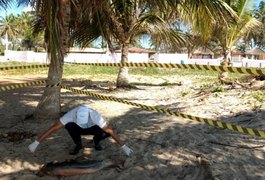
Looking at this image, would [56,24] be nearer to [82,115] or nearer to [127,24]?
[82,115]

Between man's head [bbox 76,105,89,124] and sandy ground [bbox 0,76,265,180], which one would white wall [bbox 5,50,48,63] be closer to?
sandy ground [bbox 0,76,265,180]

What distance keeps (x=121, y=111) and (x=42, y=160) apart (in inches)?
134

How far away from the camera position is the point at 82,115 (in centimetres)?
579

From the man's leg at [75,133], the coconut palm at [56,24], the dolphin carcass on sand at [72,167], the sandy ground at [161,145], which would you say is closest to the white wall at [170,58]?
the sandy ground at [161,145]

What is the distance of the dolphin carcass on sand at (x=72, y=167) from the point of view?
5.47 m

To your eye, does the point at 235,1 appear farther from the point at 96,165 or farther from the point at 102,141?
the point at 96,165

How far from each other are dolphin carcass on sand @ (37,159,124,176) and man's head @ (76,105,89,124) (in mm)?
583

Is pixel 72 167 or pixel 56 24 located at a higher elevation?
pixel 56 24

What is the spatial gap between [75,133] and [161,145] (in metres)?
1.36

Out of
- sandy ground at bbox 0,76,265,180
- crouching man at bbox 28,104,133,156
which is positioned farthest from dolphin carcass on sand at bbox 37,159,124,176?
crouching man at bbox 28,104,133,156

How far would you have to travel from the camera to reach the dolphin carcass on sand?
547 centimetres

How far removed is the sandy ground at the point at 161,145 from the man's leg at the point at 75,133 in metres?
0.13

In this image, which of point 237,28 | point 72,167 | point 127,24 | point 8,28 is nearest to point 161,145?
Result: point 72,167

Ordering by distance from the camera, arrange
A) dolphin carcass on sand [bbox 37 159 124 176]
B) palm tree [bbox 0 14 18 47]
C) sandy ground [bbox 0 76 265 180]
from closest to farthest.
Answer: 1. sandy ground [bbox 0 76 265 180]
2. dolphin carcass on sand [bbox 37 159 124 176]
3. palm tree [bbox 0 14 18 47]
